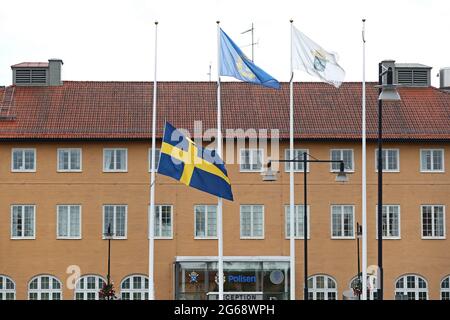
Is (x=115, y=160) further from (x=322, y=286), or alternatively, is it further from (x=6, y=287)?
(x=322, y=286)

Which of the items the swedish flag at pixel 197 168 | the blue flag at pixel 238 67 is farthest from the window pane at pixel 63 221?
the swedish flag at pixel 197 168

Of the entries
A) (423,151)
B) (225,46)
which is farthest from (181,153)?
(423,151)

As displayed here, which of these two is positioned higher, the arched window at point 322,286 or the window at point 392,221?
the window at point 392,221

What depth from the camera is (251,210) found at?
56812 mm

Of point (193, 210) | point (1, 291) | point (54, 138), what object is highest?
point (54, 138)

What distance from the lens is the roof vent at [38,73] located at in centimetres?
6022

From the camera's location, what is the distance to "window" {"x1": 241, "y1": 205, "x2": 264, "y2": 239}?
56625 millimetres

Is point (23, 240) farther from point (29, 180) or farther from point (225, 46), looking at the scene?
point (225, 46)


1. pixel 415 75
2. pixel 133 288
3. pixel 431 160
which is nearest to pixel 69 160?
pixel 133 288

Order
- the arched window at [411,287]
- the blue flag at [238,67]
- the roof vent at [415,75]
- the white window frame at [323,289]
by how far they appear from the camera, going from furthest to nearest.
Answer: the roof vent at [415,75], the arched window at [411,287], the white window frame at [323,289], the blue flag at [238,67]

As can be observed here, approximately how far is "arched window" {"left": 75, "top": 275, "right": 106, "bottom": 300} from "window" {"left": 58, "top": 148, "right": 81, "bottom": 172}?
19.8 feet

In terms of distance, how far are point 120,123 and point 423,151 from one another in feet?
55.6

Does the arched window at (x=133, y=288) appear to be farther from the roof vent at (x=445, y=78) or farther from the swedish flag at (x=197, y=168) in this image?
the swedish flag at (x=197, y=168)

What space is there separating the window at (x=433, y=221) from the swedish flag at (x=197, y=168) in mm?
25341
